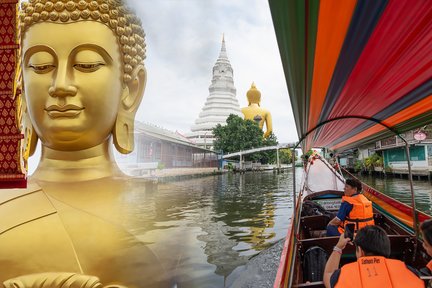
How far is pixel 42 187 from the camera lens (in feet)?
6.56

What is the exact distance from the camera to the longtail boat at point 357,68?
5.49ft

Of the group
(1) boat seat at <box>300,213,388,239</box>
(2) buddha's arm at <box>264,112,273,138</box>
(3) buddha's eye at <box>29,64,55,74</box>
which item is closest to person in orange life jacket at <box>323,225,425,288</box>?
(3) buddha's eye at <box>29,64,55,74</box>

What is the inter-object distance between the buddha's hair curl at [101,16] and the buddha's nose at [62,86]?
39 cm

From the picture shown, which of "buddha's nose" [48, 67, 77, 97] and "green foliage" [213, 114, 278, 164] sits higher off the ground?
"green foliage" [213, 114, 278, 164]

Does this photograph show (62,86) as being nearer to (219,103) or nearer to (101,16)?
(101,16)

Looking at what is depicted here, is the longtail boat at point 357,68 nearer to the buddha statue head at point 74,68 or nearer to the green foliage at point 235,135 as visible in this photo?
the buddha statue head at point 74,68

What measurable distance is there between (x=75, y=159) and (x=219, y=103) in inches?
1665

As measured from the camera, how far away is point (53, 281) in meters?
1.71

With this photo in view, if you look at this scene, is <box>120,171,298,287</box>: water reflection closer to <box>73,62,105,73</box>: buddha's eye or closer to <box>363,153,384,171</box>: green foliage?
<box>73,62,105,73</box>: buddha's eye

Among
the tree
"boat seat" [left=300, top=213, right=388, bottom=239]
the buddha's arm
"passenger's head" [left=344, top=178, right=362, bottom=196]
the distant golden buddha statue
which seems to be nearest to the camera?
"passenger's head" [left=344, top=178, right=362, bottom=196]

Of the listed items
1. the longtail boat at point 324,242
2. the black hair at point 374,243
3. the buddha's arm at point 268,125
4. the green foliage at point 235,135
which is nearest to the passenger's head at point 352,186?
the longtail boat at point 324,242

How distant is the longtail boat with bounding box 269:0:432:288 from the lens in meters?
1.67

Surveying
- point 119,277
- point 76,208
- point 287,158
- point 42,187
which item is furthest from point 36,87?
point 287,158

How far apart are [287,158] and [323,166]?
2299 inches
